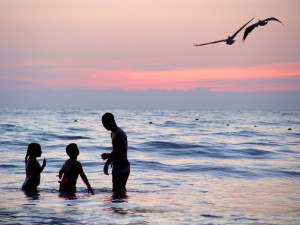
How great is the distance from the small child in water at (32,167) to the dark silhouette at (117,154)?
1549 mm

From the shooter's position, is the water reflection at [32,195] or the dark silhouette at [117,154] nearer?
the dark silhouette at [117,154]

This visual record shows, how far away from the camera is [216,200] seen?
1048 cm

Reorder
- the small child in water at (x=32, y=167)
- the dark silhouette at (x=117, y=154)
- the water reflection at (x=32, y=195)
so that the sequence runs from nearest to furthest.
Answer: the dark silhouette at (x=117, y=154) → the water reflection at (x=32, y=195) → the small child in water at (x=32, y=167)

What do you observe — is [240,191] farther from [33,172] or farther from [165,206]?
[33,172]

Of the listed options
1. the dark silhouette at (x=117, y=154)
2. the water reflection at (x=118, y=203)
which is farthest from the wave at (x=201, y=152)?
the dark silhouette at (x=117, y=154)

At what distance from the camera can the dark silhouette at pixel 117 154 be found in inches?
363

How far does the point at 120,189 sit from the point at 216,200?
2093 mm

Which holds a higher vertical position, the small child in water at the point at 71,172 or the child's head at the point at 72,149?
the child's head at the point at 72,149

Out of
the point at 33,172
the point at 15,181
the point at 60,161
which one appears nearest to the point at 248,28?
the point at 33,172

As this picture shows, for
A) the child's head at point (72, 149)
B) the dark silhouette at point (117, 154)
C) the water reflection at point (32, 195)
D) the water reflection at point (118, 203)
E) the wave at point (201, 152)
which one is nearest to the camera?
the water reflection at point (118, 203)

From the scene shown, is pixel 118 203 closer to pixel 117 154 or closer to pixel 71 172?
pixel 117 154

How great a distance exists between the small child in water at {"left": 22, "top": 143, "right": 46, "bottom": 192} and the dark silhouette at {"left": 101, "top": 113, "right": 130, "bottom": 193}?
5.08 feet

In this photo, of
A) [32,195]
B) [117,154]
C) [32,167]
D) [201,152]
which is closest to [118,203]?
[117,154]

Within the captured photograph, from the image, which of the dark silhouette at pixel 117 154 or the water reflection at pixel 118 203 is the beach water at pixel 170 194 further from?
the dark silhouette at pixel 117 154
